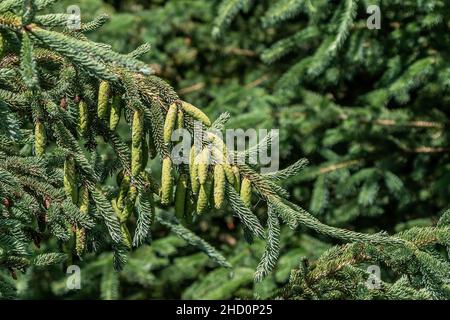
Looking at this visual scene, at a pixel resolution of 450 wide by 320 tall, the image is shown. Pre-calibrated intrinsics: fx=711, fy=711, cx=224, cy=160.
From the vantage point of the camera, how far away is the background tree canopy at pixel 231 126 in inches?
75.4

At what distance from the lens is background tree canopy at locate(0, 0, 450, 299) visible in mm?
1915

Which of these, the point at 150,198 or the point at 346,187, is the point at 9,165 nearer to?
the point at 150,198

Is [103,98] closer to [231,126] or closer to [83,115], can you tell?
[83,115]

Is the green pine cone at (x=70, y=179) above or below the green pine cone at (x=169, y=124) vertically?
below

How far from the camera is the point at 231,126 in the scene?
12.9 feet

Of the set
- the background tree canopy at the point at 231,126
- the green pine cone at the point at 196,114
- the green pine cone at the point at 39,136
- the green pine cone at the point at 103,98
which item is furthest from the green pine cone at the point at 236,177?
the green pine cone at the point at 39,136

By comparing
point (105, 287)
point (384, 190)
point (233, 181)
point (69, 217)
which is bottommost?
point (105, 287)

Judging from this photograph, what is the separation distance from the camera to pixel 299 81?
12.7ft

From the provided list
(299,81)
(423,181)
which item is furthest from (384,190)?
(299,81)

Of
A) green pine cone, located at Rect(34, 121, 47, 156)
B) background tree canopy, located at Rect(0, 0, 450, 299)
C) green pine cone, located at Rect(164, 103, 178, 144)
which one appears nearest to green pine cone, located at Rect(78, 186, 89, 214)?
background tree canopy, located at Rect(0, 0, 450, 299)

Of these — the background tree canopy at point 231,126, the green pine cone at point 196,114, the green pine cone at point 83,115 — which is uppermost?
the green pine cone at point 196,114

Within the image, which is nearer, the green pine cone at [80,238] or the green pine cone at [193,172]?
the green pine cone at [193,172]

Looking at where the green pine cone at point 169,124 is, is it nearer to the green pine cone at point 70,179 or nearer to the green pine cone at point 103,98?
the green pine cone at point 103,98
